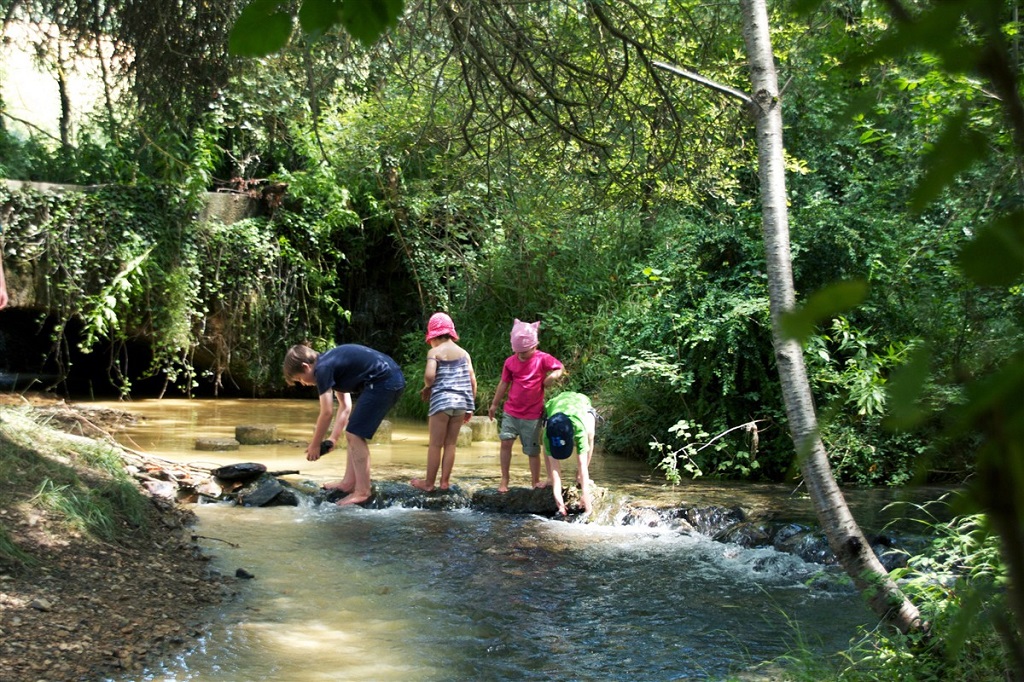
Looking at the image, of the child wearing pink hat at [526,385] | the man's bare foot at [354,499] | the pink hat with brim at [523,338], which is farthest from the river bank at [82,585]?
the pink hat with brim at [523,338]

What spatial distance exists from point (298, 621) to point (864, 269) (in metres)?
6.91

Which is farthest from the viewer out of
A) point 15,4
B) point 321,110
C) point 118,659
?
point 321,110

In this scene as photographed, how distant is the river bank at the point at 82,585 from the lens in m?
4.32

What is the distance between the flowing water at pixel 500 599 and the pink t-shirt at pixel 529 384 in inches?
34.9

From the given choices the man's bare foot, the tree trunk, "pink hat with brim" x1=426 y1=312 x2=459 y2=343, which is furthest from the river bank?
the tree trunk

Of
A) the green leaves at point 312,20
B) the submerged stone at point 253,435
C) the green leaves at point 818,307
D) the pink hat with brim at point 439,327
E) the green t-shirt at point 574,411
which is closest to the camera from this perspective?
the green leaves at point 818,307

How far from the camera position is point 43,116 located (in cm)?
2716

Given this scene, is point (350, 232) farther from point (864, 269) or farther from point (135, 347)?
point (864, 269)

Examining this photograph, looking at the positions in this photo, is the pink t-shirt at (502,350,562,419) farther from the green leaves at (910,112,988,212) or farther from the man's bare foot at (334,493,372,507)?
the green leaves at (910,112,988,212)

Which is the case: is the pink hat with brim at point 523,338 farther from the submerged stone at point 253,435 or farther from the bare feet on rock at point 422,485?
the submerged stone at point 253,435

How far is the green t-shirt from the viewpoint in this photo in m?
7.81

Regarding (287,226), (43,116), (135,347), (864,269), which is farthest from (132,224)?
(43,116)

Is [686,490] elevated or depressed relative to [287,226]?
depressed

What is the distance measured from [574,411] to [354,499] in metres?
2.00
